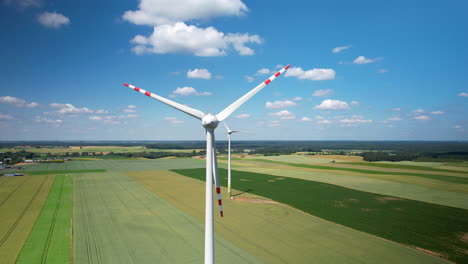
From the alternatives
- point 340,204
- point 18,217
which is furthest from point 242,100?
point 18,217

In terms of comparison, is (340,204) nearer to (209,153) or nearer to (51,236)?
(209,153)

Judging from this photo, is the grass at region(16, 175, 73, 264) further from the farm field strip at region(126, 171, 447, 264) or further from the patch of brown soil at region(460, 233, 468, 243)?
the patch of brown soil at region(460, 233, 468, 243)

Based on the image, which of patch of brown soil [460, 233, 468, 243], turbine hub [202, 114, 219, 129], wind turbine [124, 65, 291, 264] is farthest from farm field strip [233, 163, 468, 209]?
turbine hub [202, 114, 219, 129]

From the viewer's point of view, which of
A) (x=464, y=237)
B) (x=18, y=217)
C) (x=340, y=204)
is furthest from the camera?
(x=340, y=204)

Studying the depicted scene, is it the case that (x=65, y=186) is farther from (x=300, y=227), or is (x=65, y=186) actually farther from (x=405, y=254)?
(x=405, y=254)

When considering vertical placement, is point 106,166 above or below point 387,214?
above

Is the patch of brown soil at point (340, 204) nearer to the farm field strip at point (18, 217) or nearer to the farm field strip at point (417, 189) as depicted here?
the farm field strip at point (417, 189)

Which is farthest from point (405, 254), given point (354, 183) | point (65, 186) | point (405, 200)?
point (65, 186)
